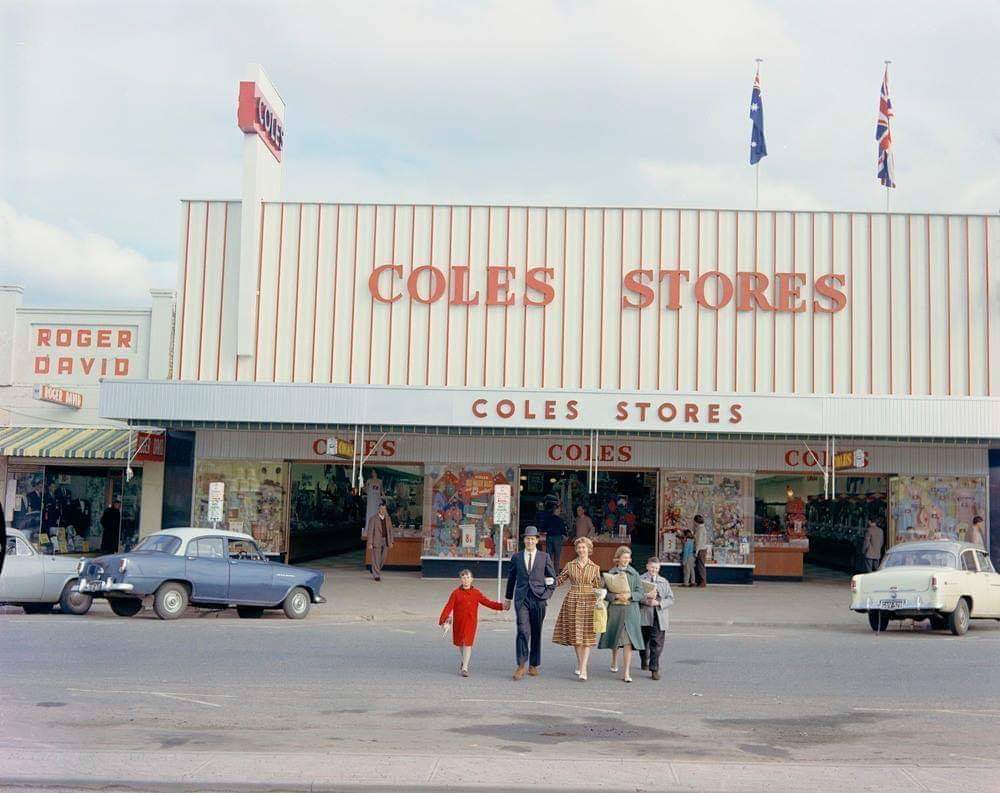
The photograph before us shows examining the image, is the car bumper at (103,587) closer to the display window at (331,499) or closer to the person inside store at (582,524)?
the display window at (331,499)

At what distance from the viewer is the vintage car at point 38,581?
19.1 m

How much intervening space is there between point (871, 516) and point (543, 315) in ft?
33.7

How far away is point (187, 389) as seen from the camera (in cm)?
2612

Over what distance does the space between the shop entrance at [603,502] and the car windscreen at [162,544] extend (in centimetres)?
1195

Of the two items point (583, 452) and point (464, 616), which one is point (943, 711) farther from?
point (583, 452)

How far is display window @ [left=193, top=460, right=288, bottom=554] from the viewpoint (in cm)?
2864

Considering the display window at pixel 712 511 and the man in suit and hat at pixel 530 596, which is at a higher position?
the display window at pixel 712 511

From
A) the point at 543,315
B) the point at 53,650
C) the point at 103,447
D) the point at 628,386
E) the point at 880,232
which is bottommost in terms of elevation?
the point at 53,650

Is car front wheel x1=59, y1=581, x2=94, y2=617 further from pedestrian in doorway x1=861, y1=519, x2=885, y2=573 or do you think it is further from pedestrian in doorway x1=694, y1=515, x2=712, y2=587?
pedestrian in doorway x1=861, y1=519, x2=885, y2=573

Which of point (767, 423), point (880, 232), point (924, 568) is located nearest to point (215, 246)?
point (767, 423)

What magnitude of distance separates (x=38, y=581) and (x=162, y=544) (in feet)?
7.77

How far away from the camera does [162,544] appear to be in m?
19.0

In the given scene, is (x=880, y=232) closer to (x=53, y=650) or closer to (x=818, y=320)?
(x=818, y=320)

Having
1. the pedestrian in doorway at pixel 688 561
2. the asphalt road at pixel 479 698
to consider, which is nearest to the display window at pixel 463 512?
the pedestrian in doorway at pixel 688 561
